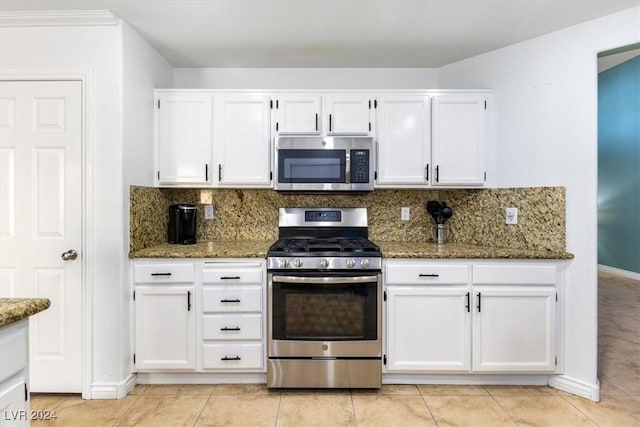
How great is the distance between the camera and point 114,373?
227 centimetres

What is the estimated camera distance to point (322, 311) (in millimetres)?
2324

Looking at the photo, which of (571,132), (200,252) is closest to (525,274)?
(571,132)

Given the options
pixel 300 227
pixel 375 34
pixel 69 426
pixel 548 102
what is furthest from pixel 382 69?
pixel 69 426

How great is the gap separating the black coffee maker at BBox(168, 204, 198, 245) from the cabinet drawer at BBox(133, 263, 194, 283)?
1.35 ft

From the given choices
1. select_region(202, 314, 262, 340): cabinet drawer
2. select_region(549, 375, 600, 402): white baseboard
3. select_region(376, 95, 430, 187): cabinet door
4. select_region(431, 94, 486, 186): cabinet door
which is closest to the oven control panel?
select_region(202, 314, 262, 340): cabinet drawer

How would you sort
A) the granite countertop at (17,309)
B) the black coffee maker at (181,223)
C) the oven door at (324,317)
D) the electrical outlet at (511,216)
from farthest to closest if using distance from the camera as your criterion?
the black coffee maker at (181,223), the electrical outlet at (511,216), the oven door at (324,317), the granite countertop at (17,309)

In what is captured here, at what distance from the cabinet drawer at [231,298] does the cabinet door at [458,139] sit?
65.0 inches

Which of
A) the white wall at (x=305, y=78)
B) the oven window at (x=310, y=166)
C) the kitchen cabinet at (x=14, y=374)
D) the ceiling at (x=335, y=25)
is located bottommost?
the kitchen cabinet at (x=14, y=374)

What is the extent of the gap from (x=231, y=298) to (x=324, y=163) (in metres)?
1.20

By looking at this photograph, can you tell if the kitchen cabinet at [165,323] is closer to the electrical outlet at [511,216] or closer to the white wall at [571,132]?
the electrical outlet at [511,216]

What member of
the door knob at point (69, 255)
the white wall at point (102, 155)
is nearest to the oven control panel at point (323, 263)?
the white wall at point (102, 155)

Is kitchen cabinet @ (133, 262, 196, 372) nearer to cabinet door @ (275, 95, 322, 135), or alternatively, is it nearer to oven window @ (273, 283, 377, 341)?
oven window @ (273, 283, 377, 341)

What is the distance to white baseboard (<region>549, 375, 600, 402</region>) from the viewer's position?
224cm

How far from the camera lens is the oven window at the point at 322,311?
2.32 meters
